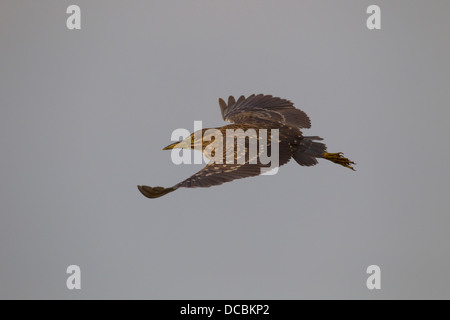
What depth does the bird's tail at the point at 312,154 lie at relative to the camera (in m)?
8.43

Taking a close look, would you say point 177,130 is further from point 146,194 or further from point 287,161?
point 146,194

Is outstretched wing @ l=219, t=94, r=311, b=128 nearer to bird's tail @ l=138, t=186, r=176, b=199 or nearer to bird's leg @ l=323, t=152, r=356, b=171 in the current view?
bird's leg @ l=323, t=152, r=356, b=171

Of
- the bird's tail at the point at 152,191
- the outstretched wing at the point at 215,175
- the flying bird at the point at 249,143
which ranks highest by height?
the flying bird at the point at 249,143

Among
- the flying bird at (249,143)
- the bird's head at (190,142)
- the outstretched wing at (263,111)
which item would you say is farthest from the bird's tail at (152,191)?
the outstretched wing at (263,111)

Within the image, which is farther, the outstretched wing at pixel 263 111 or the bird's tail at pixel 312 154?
the outstretched wing at pixel 263 111

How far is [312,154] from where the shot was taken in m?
8.43

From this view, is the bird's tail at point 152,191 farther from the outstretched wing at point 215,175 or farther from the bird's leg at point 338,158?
the bird's leg at point 338,158

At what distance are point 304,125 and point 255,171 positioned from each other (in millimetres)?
2004

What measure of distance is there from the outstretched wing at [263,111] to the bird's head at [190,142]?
3.24 feet

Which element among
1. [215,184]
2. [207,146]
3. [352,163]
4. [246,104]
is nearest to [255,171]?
[215,184]

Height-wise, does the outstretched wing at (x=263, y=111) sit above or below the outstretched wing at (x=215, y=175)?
above

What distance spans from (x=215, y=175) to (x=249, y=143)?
1.02 metres

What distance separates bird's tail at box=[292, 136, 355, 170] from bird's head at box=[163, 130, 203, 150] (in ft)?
3.99

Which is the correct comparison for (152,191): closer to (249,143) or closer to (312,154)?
(249,143)
